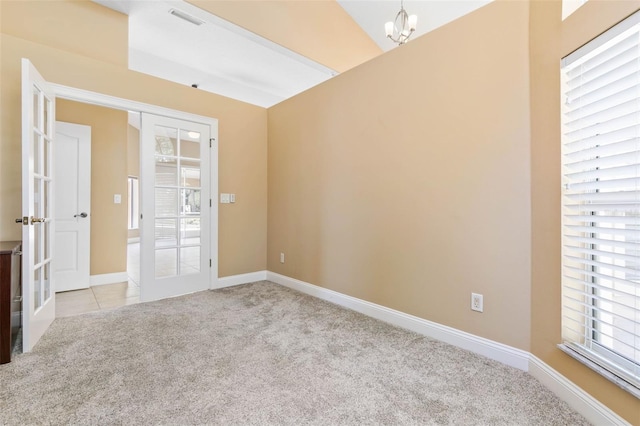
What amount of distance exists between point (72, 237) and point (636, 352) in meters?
5.14

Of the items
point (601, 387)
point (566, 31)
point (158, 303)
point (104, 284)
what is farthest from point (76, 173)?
point (601, 387)

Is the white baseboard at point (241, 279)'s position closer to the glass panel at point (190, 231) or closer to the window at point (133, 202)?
the glass panel at point (190, 231)

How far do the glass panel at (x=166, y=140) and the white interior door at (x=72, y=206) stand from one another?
1321 mm

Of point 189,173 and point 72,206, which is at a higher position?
point 189,173

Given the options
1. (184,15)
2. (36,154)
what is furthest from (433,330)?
(184,15)

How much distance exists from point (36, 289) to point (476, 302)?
3.33m

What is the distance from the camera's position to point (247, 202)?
3852 mm

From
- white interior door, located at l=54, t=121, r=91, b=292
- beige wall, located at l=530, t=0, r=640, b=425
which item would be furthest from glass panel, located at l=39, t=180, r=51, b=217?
beige wall, located at l=530, t=0, r=640, b=425

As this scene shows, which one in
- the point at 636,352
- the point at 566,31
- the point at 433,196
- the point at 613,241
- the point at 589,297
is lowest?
the point at 636,352

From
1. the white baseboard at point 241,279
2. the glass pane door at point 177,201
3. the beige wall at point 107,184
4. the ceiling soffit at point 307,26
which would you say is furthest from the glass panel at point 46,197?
the ceiling soffit at point 307,26

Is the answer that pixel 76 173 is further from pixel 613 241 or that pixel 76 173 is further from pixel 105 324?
pixel 613 241

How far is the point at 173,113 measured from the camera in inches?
126

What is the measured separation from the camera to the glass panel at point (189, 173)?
3320 millimetres

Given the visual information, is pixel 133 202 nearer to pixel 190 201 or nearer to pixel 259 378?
pixel 190 201
